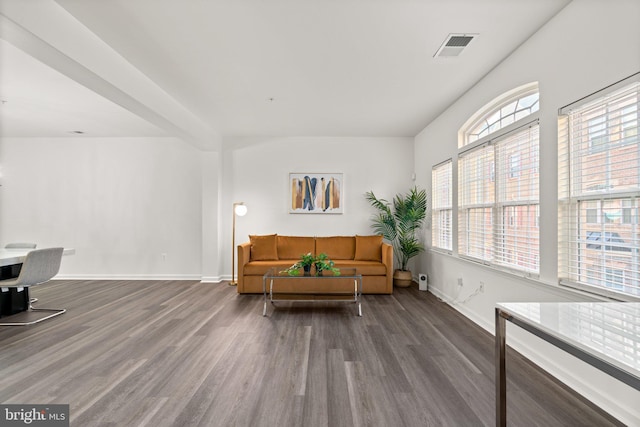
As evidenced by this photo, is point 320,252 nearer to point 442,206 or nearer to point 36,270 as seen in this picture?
point 442,206

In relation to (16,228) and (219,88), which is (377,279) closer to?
(219,88)

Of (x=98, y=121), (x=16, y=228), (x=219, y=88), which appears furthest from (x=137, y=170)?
(x=219, y=88)

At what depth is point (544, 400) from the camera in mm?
1930

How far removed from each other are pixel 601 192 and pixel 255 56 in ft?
9.62

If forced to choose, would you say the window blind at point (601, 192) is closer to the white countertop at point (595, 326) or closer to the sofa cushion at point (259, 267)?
the white countertop at point (595, 326)

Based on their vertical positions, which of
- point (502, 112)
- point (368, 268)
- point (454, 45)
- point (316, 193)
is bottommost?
point (368, 268)

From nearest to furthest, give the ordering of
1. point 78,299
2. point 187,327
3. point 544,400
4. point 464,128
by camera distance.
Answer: point 544,400, point 187,327, point 464,128, point 78,299

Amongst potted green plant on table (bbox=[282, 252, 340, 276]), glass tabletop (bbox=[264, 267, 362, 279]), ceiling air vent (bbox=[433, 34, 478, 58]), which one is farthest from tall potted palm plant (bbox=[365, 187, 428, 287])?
ceiling air vent (bbox=[433, 34, 478, 58])

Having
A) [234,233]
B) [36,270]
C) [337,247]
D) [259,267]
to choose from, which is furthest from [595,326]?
[234,233]

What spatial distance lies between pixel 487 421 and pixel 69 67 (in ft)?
12.7

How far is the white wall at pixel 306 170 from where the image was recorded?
229 inches

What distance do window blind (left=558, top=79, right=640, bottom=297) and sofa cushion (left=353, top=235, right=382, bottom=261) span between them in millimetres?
3092

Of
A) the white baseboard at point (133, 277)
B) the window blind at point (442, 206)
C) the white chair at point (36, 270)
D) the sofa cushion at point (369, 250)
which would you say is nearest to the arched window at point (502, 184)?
the window blind at point (442, 206)

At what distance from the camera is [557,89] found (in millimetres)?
2295
